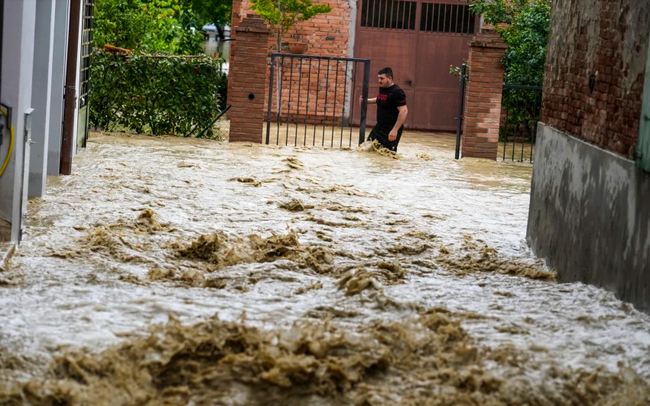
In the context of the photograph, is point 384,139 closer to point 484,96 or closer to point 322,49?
point 484,96

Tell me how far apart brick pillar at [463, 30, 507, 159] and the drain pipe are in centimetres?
705

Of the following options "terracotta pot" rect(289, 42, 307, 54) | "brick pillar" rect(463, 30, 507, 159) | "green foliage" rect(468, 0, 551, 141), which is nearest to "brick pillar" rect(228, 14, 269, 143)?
"brick pillar" rect(463, 30, 507, 159)

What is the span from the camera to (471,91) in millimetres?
15531

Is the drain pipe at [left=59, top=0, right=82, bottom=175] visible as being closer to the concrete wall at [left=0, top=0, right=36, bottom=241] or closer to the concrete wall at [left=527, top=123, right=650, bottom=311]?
the concrete wall at [left=0, top=0, right=36, bottom=241]

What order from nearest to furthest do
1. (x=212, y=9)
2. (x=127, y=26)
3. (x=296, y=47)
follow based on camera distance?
(x=127, y=26), (x=296, y=47), (x=212, y=9)

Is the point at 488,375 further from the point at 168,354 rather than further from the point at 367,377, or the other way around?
the point at 168,354

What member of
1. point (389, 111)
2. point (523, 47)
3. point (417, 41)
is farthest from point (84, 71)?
point (417, 41)

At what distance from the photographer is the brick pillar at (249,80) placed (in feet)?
51.8

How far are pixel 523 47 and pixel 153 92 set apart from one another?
22.0 ft

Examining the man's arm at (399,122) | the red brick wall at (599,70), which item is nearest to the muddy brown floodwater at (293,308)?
the red brick wall at (599,70)

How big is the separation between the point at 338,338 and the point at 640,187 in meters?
2.24

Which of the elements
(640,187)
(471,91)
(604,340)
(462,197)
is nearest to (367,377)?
(604,340)

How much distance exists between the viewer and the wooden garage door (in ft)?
66.9

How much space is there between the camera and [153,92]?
15.6 meters
